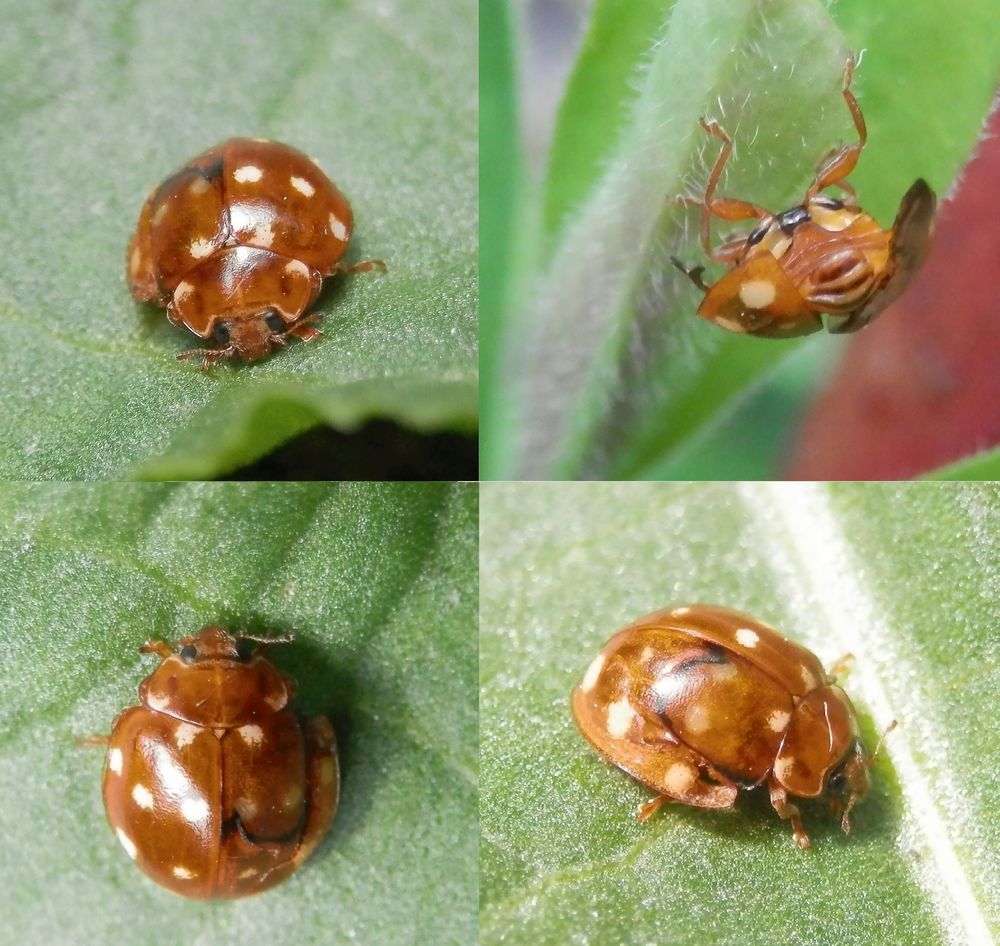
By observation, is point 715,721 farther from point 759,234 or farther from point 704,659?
point 759,234

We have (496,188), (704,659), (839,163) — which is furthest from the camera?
(496,188)

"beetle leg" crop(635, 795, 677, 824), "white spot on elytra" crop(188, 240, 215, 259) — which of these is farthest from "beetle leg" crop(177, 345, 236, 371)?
"beetle leg" crop(635, 795, 677, 824)

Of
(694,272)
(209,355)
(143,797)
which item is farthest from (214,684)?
(694,272)

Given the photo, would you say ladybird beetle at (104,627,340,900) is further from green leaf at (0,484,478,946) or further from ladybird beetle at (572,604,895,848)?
ladybird beetle at (572,604,895,848)

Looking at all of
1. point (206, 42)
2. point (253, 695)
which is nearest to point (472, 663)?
point (253, 695)

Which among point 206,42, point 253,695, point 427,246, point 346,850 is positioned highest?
point 206,42

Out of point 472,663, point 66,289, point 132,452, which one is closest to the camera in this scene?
point 132,452

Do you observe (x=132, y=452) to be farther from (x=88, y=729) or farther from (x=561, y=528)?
(x=561, y=528)
